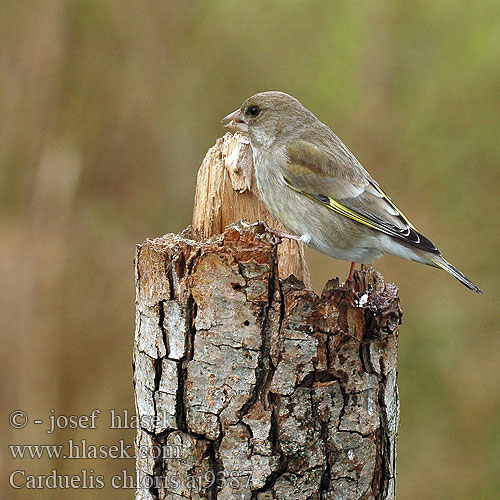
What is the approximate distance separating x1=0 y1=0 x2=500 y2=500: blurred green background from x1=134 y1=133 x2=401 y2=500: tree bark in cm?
248

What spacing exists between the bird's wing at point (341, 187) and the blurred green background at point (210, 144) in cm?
158

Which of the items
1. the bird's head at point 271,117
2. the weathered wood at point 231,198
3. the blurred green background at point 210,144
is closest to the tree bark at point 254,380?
the weathered wood at point 231,198

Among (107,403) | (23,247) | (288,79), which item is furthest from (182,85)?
(107,403)

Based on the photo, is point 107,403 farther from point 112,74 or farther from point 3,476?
point 112,74

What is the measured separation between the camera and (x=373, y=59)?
6465mm

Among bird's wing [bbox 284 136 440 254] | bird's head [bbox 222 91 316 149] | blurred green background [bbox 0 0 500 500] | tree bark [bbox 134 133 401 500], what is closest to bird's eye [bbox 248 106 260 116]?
bird's head [bbox 222 91 316 149]

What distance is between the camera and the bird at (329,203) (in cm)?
477

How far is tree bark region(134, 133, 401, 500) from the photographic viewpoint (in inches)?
143

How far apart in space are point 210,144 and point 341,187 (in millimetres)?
1795

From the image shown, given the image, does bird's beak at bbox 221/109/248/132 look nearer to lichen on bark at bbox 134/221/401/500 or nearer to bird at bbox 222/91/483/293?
bird at bbox 222/91/483/293

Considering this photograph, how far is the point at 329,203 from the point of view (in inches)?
191

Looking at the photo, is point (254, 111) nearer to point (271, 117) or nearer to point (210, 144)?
point (271, 117)

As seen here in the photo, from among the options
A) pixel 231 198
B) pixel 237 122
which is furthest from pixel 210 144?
pixel 231 198

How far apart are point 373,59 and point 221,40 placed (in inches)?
45.8
